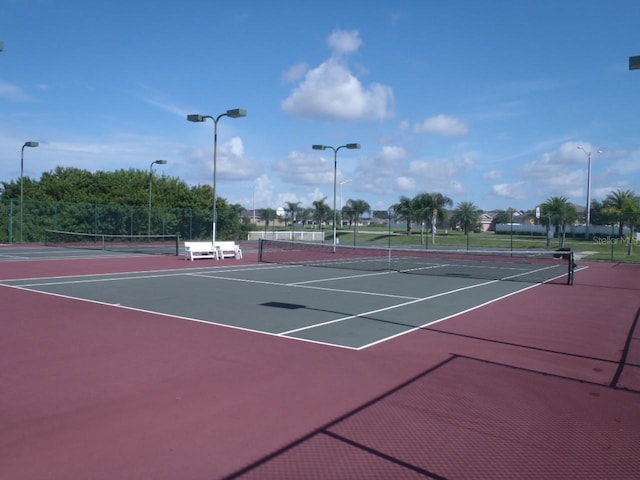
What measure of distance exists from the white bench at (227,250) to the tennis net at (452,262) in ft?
4.61

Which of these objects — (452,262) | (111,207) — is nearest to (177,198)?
(111,207)

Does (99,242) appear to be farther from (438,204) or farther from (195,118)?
(438,204)

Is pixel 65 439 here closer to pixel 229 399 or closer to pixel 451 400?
pixel 229 399

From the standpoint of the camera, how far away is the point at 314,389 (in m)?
6.41

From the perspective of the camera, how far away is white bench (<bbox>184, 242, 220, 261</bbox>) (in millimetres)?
27245

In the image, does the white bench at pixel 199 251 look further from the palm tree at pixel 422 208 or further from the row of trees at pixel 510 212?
the palm tree at pixel 422 208

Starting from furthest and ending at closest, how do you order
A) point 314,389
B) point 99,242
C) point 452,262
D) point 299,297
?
1. point 99,242
2. point 452,262
3. point 299,297
4. point 314,389

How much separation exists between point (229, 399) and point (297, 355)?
213 cm

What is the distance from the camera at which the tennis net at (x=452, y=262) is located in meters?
22.8

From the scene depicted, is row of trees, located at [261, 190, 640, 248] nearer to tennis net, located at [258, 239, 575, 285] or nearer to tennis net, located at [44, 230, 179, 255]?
tennis net, located at [258, 239, 575, 285]

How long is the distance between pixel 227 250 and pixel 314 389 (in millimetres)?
23659

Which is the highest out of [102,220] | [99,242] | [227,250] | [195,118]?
[195,118]

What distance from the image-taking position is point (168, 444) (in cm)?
475

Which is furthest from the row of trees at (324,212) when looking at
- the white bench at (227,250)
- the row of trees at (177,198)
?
the white bench at (227,250)
